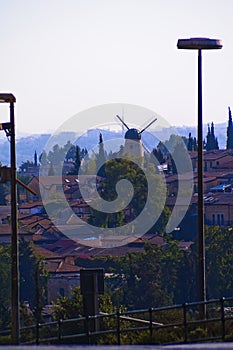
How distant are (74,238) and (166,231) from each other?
8.70 m

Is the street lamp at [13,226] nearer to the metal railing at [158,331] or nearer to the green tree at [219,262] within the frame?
the metal railing at [158,331]

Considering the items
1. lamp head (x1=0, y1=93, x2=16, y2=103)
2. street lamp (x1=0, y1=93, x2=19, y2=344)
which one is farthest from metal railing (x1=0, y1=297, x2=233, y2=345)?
lamp head (x1=0, y1=93, x2=16, y2=103)

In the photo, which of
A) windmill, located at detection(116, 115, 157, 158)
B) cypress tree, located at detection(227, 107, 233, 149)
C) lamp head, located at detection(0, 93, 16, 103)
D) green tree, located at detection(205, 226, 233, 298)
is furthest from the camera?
cypress tree, located at detection(227, 107, 233, 149)

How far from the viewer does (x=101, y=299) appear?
33219 millimetres

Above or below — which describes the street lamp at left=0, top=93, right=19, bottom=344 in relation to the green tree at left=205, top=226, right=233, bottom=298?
above

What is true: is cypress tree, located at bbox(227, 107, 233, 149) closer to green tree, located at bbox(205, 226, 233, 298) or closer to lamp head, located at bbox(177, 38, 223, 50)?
green tree, located at bbox(205, 226, 233, 298)

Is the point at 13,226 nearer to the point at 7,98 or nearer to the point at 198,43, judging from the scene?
the point at 7,98

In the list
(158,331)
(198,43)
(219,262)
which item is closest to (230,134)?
(219,262)

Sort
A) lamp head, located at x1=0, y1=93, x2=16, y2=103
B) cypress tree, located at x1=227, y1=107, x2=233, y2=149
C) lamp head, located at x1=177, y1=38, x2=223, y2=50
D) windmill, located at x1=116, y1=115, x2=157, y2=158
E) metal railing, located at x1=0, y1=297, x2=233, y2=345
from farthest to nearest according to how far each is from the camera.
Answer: cypress tree, located at x1=227, y1=107, x2=233, y2=149 < windmill, located at x1=116, y1=115, x2=157, y2=158 < lamp head, located at x1=177, y1=38, x2=223, y2=50 < lamp head, located at x1=0, y1=93, x2=16, y2=103 < metal railing, located at x1=0, y1=297, x2=233, y2=345

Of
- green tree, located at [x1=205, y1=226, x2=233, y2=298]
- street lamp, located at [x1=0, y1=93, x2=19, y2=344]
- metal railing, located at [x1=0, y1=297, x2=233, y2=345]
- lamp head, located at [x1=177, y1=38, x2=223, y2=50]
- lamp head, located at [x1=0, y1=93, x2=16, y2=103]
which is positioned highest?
lamp head, located at [x1=177, y1=38, x2=223, y2=50]

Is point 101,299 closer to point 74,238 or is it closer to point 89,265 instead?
point 89,265

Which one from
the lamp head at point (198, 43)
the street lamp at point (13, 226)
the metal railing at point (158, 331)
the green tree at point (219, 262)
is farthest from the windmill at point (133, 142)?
the metal railing at point (158, 331)

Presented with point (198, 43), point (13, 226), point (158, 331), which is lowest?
point (158, 331)

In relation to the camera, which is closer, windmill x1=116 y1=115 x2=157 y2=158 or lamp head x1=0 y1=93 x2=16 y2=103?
lamp head x1=0 y1=93 x2=16 y2=103
